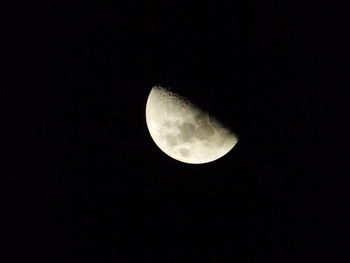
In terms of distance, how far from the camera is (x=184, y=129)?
297 centimetres

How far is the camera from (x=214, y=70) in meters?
2.70

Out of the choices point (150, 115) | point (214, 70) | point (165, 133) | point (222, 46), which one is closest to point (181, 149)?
point (165, 133)

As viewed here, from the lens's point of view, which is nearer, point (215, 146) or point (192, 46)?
point (192, 46)

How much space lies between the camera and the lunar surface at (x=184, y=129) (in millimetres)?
2949

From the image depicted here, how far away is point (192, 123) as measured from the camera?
295cm

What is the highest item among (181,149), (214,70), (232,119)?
(214,70)

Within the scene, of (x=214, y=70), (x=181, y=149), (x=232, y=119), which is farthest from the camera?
(x=181, y=149)

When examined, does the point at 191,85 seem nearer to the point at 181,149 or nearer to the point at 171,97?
the point at 171,97

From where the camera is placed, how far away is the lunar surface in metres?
2.95

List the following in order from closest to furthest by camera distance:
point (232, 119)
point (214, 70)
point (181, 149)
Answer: point (214, 70)
point (232, 119)
point (181, 149)

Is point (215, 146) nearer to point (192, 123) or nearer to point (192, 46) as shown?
point (192, 123)

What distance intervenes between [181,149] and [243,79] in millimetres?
1060

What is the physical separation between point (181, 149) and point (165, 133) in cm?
27

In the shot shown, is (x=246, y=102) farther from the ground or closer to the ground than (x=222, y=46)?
closer to the ground
